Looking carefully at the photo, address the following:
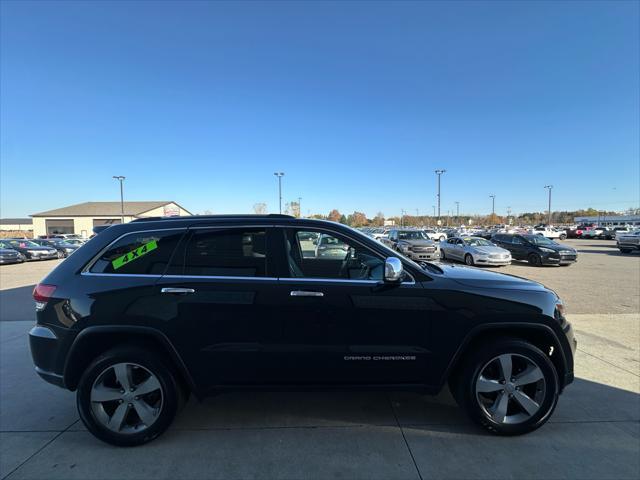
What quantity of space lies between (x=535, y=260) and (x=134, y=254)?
18657mm

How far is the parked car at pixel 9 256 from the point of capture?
21.0 m

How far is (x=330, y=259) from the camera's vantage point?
4.11 meters

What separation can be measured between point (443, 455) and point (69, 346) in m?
3.13

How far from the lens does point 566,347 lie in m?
3.01

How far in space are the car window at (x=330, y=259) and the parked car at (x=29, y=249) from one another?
88.8 feet

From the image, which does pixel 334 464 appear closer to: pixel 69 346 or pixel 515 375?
pixel 515 375

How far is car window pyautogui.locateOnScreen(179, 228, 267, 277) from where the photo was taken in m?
2.94

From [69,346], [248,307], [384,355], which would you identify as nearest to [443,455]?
[384,355]

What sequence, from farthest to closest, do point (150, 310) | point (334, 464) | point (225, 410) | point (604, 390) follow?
point (604, 390), point (225, 410), point (150, 310), point (334, 464)

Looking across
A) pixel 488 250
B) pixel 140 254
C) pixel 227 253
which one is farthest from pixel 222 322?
pixel 488 250

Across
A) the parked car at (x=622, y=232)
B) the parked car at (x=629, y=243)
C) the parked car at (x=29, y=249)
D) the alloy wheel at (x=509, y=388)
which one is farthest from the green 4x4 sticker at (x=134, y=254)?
the parked car at (x=622, y=232)

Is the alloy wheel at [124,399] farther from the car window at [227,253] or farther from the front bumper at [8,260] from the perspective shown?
the front bumper at [8,260]

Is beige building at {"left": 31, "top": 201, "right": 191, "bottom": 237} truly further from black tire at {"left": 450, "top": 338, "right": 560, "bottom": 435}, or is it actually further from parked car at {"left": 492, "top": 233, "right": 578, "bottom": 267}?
black tire at {"left": 450, "top": 338, "right": 560, "bottom": 435}

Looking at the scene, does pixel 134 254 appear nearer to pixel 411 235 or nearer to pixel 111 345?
pixel 111 345
